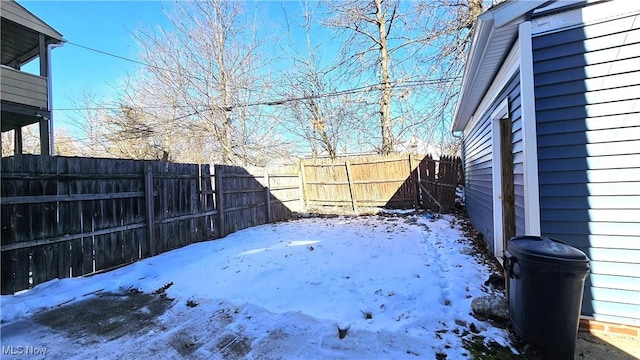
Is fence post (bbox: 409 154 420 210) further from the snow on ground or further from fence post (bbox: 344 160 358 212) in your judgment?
the snow on ground

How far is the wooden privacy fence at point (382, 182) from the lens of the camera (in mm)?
10070

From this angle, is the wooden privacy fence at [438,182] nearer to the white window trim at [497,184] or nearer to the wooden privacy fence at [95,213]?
the white window trim at [497,184]

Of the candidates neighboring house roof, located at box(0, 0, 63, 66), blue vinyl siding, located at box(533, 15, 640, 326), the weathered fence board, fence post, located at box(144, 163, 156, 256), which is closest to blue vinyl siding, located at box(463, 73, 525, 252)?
blue vinyl siding, located at box(533, 15, 640, 326)

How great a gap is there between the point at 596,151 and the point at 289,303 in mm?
3259

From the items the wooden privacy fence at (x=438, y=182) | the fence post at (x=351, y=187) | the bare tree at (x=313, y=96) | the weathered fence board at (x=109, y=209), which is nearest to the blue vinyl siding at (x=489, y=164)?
the wooden privacy fence at (x=438, y=182)

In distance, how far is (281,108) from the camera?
16.2 meters

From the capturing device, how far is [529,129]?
2855mm

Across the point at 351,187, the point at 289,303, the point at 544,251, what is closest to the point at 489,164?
the point at 544,251

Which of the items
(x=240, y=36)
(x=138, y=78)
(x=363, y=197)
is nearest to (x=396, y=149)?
(x=363, y=197)

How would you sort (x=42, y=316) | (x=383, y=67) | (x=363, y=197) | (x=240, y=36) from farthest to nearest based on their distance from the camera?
(x=240, y=36)
(x=383, y=67)
(x=363, y=197)
(x=42, y=316)

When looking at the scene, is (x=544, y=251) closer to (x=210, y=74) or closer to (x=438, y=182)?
(x=438, y=182)

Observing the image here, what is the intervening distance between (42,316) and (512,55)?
584 cm

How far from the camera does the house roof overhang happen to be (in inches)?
110

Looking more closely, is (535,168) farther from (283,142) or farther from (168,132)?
(168,132)
